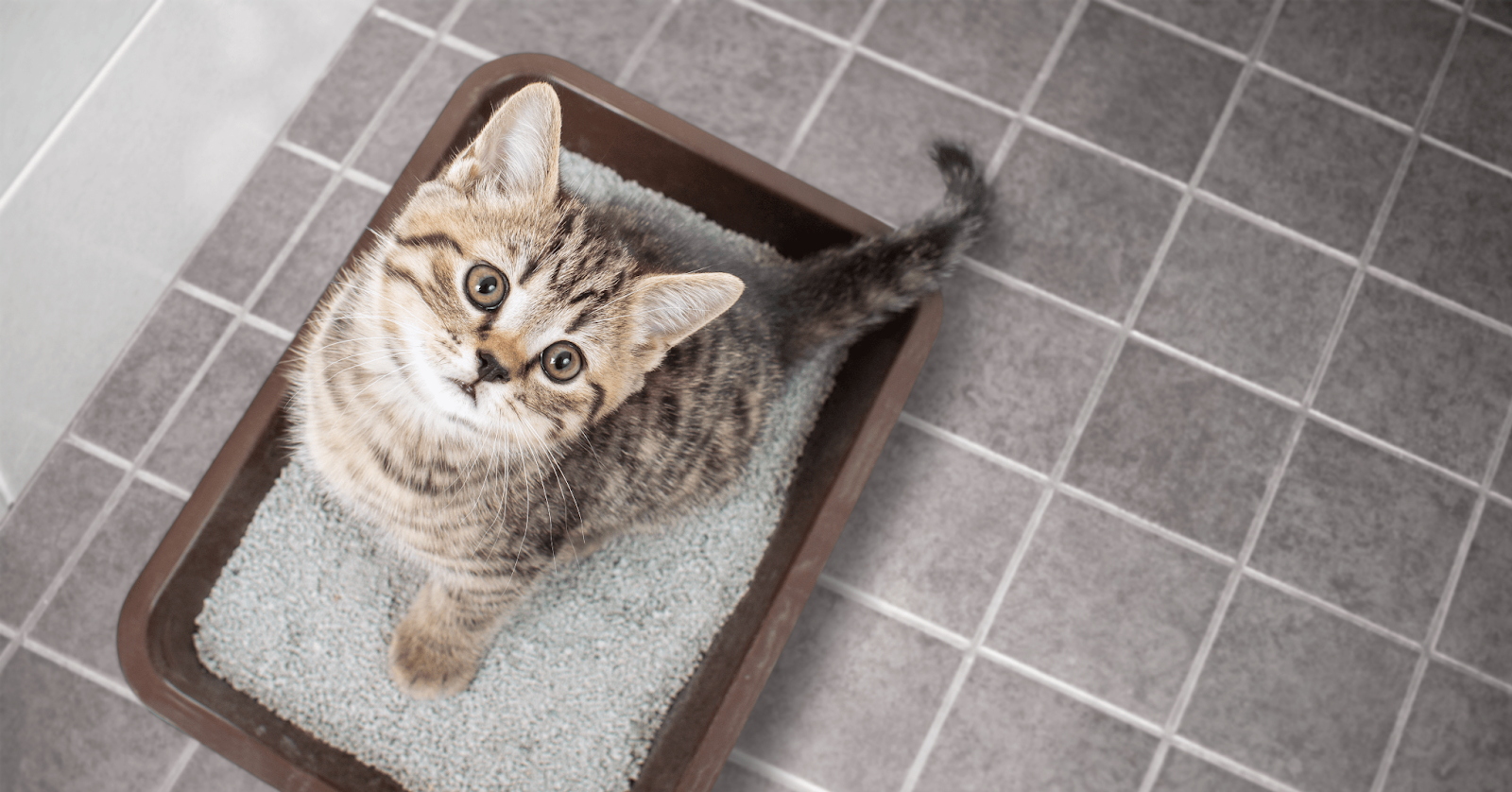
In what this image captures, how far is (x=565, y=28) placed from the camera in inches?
63.5

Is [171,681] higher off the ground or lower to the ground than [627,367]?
lower

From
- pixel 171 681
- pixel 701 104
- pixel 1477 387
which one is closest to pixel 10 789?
pixel 171 681

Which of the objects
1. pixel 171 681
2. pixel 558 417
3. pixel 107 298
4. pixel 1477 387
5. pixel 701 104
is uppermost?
pixel 1477 387

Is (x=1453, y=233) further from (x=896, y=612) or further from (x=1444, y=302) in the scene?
(x=896, y=612)

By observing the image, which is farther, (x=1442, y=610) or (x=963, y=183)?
(x=1442, y=610)

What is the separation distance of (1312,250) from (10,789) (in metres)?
2.17

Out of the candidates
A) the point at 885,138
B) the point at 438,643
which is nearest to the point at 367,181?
the point at 438,643

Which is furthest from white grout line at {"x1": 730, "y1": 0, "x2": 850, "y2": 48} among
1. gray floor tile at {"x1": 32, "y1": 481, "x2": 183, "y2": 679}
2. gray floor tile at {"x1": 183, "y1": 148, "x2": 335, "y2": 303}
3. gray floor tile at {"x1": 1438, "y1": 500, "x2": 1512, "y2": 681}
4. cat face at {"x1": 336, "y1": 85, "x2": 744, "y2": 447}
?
gray floor tile at {"x1": 1438, "y1": 500, "x2": 1512, "y2": 681}

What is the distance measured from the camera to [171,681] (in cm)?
109

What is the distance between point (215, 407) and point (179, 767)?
1.70 ft

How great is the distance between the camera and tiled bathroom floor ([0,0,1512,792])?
138cm

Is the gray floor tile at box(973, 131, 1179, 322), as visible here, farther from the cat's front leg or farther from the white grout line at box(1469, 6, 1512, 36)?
the cat's front leg

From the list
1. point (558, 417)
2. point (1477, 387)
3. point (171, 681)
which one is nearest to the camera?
point (558, 417)

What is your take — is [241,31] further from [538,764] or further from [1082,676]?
[1082,676]
